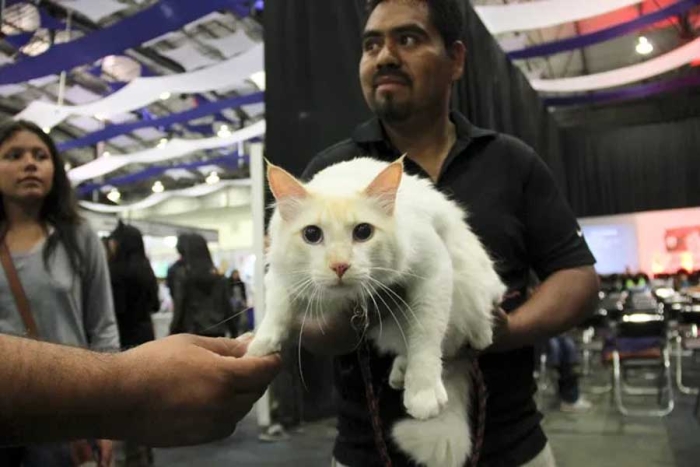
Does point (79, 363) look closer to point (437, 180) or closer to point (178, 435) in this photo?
point (178, 435)

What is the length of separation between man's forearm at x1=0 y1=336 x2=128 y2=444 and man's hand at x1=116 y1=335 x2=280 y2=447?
2 cm

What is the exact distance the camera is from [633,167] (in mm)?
9664

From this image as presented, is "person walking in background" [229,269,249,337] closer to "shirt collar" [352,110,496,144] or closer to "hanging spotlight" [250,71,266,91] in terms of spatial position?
"shirt collar" [352,110,496,144]

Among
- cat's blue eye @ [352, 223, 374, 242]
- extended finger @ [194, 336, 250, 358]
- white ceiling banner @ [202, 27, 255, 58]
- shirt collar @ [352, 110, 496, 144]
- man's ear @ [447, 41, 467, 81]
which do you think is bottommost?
extended finger @ [194, 336, 250, 358]

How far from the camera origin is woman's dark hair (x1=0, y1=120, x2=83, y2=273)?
55.2 inches

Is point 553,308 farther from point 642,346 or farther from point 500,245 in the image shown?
point 642,346

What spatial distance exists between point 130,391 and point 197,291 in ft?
2.11

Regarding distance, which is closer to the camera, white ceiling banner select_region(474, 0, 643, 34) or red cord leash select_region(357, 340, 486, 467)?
red cord leash select_region(357, 340, 486, 467)

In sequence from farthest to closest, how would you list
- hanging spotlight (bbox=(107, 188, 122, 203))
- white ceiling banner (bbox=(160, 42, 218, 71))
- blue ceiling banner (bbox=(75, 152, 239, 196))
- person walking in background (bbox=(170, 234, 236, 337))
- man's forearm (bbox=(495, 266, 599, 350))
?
blue ceiling banner (bbox=(75, 152, 239, 196))
hanging spotlight (bbox=(107, 188, 122, 203))
white ceiling banner (bbox=(160, 42, 218, 71))
person walking in background (bbox=(170, 234, 236, 337))
man's forearm (bbox=(495, 266, 599, 350))

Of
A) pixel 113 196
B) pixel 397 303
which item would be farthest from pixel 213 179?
pixel 397 303

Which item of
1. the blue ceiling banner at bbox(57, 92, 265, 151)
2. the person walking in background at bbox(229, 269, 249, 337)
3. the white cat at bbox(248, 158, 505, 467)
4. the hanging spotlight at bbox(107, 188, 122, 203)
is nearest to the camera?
the white cat at bbox(248, 158, 505, 467)

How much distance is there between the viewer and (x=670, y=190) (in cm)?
946

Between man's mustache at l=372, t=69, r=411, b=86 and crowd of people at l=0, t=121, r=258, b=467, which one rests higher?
man's mustache at l=372, t=69, r=411, b=86

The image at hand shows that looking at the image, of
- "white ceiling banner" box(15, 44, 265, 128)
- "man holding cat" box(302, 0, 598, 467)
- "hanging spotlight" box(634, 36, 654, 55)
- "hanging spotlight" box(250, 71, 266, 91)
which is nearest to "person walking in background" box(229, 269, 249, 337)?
"man holding cat" box(302, 0, 598, 467)
